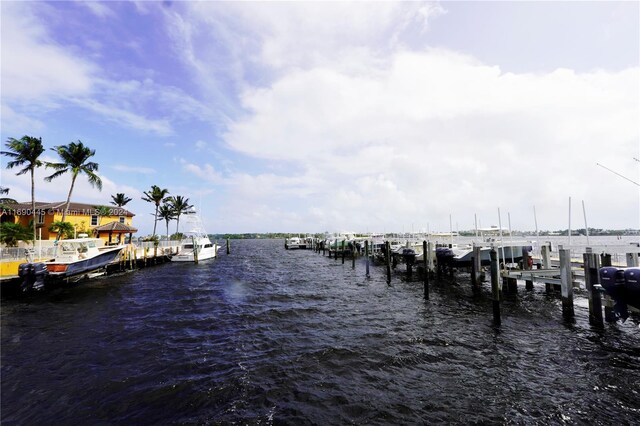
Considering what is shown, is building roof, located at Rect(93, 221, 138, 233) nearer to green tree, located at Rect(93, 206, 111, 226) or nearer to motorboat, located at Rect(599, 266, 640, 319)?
green tree, located at Rect(93, 206, 111, 226)

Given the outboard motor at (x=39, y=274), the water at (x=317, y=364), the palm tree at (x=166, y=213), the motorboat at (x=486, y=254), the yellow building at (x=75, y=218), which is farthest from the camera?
the palm tree at (x=166, y=213)

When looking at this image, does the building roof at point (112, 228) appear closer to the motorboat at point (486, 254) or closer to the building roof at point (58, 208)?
the building roof at point (58, 208)

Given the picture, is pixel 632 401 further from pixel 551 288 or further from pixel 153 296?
pixel 153 296

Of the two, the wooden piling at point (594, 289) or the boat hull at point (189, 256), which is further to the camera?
the boat hull at point (189, 256)

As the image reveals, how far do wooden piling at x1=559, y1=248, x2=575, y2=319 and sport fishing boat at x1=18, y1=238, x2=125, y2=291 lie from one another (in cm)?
3464

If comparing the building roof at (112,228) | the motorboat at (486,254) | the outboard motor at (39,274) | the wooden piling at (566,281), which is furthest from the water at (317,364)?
the building roof at (112,228)

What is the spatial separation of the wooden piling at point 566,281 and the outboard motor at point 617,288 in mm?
3120

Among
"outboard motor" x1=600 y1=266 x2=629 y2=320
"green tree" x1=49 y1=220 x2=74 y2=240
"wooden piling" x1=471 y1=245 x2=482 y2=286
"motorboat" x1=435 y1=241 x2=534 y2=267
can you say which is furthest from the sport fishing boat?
"outboard motor" x1=600 y1=266 x2=629 y2=320

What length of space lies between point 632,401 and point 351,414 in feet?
25.5

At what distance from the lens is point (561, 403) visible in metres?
8.18

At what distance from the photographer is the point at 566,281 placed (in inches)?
594

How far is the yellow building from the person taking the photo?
40812mm

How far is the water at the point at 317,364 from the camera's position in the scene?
7957 millimetres

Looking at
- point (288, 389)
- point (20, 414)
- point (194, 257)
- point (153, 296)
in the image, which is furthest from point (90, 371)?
point (194, 257)
